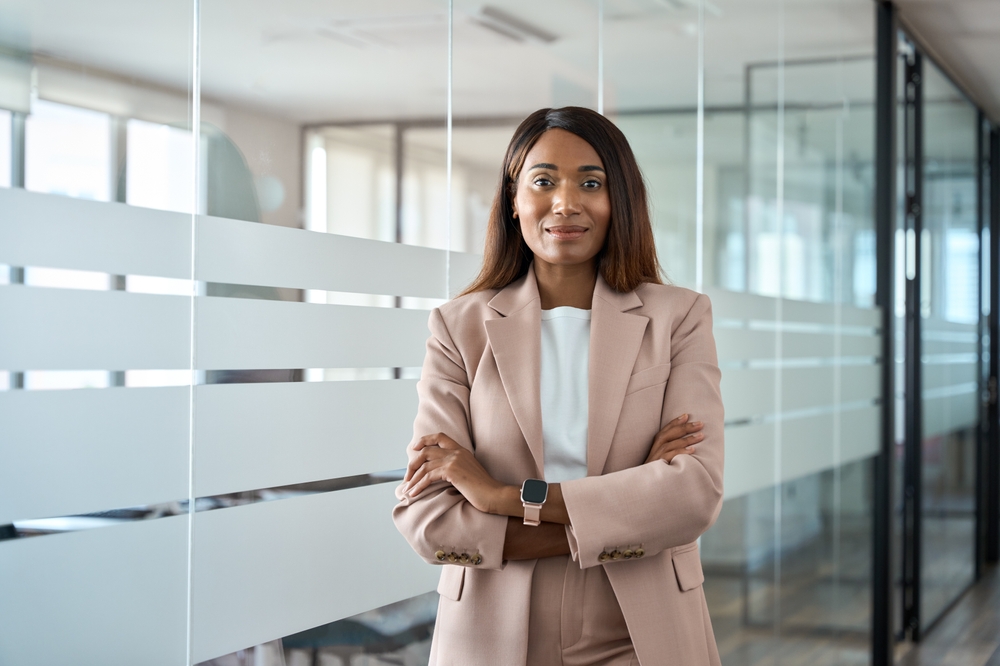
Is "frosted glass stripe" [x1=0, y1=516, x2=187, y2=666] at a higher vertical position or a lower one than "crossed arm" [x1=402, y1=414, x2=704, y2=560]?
lower

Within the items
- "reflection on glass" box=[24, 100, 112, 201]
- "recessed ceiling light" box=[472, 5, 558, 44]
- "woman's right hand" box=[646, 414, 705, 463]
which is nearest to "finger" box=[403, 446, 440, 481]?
"woman's right hand" box=[646, 414, 705, 463]

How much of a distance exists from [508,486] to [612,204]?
1.72 feet

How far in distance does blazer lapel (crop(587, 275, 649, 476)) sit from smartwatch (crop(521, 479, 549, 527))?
0.11 meters

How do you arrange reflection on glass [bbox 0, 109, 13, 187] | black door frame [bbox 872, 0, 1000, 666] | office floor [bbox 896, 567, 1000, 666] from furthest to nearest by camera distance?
office floor [bbox 896, 567, 1000, 666] < black door frame [bbox 872, 0, 1000, 666] < reflection on glass [bbox 0, 109, 13, 187]

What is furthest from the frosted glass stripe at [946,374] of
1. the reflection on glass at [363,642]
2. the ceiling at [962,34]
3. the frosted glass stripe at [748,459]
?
the reflection on glass at [363,642]

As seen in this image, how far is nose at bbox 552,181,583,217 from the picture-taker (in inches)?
64.7

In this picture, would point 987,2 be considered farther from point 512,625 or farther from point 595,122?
point 512,625

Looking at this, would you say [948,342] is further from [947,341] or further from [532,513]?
[532,513]

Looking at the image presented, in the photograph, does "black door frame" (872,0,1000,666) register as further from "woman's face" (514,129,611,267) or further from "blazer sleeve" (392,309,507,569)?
"blazer sleeve" (392,309,507,569)

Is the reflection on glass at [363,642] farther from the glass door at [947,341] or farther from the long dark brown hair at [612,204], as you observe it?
the glass door at [947,341]

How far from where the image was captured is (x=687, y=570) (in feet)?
5.37

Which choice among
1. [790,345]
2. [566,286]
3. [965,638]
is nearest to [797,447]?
[790,345]

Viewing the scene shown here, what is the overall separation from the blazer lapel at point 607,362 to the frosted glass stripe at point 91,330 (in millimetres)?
668

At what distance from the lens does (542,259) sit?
176 centimetres
